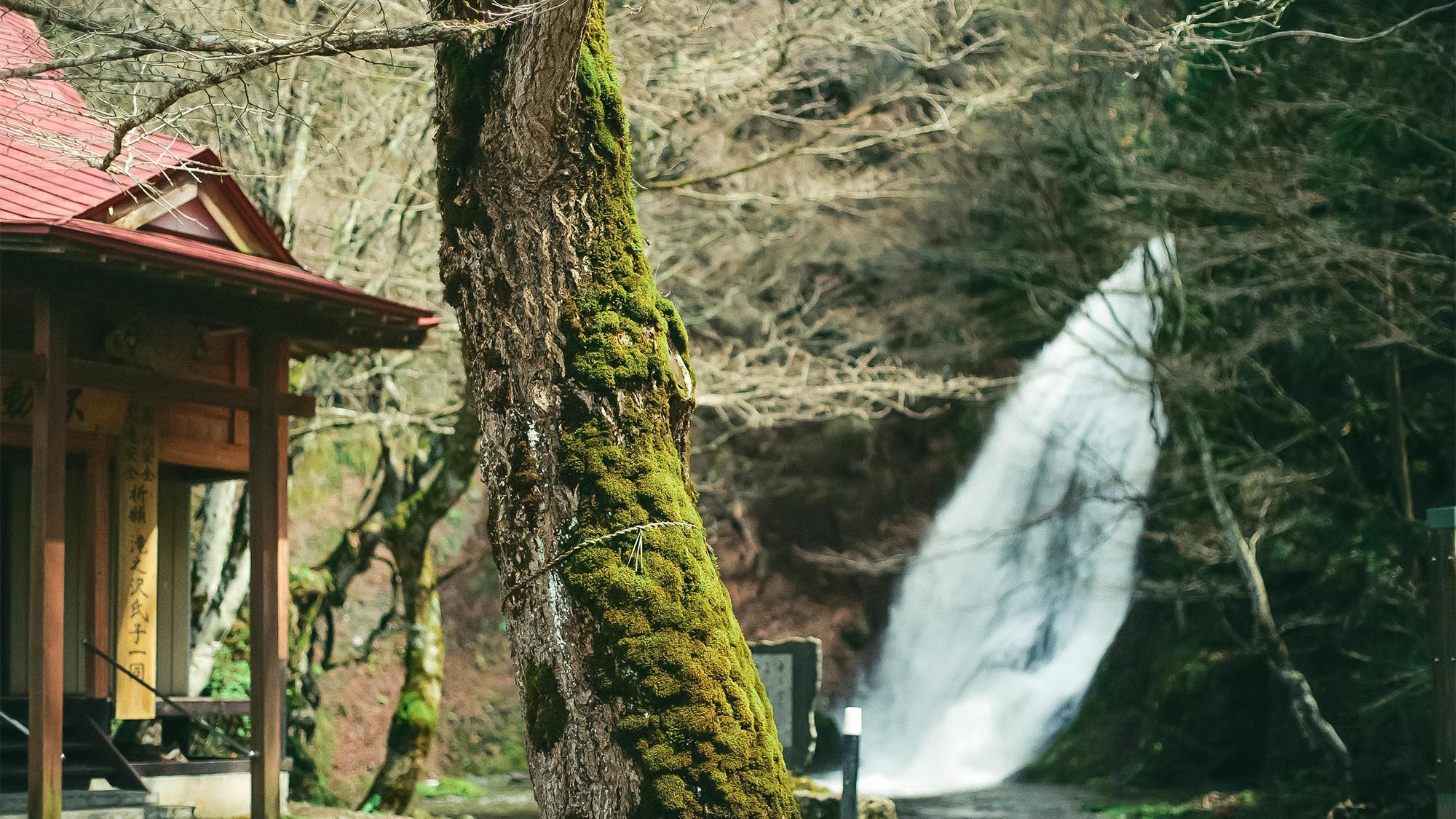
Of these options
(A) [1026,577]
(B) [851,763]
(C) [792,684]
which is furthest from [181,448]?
(A) [1026,577]

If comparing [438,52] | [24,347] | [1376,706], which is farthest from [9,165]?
[1376,706]

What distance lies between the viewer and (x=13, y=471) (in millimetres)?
9766

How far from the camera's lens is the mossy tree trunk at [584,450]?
472 centimetres

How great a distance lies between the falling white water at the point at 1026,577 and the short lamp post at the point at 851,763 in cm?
957

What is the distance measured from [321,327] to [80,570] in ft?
8.09

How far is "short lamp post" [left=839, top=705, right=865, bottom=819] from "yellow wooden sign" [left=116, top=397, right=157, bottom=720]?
5.11 m

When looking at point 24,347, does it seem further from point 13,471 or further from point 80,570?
point 80,570

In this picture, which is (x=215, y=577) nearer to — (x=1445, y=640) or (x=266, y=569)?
(x=266, y=569)

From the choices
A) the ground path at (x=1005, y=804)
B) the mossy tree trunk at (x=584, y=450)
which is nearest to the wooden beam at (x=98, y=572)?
the mossy tree trunk at (x=584, y=450)

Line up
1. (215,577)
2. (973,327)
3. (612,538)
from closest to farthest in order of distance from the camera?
(612,538) → (215,577) → (973,327)

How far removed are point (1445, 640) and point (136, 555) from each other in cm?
814

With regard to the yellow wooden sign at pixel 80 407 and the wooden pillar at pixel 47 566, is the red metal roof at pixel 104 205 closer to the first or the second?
the wooden pillar at pixel 47 566

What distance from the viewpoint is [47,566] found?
766cm

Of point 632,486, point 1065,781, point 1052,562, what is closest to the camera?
point 632,486
